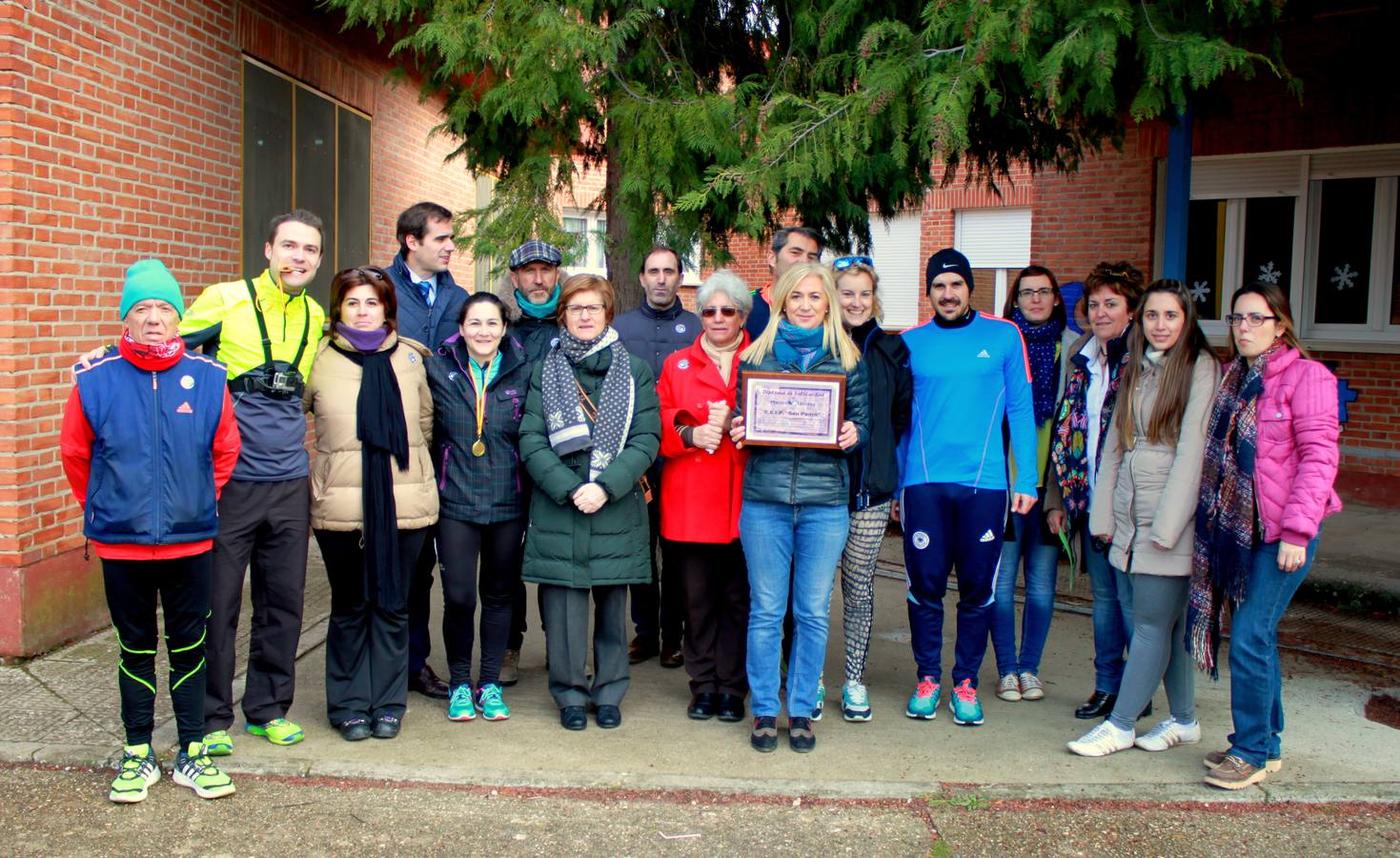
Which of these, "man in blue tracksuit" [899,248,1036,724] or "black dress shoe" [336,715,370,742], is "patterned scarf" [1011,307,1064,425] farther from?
"black dress shoe" [336,715,370,742]

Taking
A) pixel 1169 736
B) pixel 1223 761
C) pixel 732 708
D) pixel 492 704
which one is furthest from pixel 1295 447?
pixel 492 704

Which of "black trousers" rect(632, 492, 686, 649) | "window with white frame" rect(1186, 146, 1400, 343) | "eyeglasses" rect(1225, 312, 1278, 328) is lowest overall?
"black trousers" rect(632, 492, 686, 649)

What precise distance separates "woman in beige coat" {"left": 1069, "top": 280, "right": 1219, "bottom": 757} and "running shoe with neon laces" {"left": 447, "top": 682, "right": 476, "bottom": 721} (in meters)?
2.51

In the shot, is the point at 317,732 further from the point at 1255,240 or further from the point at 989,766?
the point at 1255,240

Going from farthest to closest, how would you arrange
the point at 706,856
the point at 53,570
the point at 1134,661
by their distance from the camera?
the point at 53,570, the point at 1134,661, the point at 706,856

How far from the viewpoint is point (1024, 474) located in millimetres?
5031

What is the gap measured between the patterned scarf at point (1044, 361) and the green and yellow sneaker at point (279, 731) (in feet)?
11.4

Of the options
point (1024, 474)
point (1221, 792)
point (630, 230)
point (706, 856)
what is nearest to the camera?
point (706, 856)

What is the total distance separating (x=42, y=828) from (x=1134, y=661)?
4041 millimetres

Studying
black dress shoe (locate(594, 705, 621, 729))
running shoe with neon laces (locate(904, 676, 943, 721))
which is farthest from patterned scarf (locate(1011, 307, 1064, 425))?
black dress shoe (locate(594, 705, 621, 729))

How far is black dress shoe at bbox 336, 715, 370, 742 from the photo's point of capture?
15.7 feet

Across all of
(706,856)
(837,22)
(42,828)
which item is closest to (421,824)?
(706,856)

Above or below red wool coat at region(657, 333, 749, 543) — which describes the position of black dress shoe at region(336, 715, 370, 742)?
below

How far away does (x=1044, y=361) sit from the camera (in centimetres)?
545
